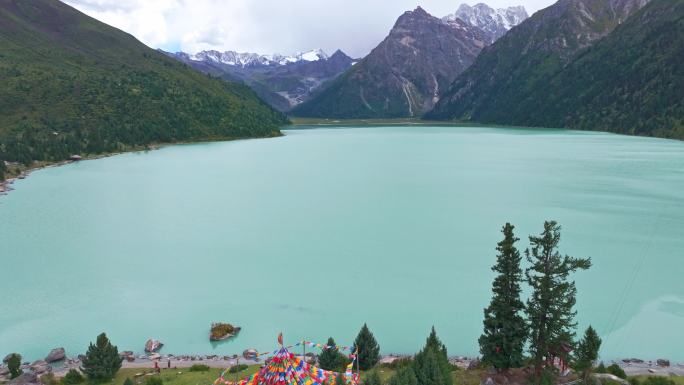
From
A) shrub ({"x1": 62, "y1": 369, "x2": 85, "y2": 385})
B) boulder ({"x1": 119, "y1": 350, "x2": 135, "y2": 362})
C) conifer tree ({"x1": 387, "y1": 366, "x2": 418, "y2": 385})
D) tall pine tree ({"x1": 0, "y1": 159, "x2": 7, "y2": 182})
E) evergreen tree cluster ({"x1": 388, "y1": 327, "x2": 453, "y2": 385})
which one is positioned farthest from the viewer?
tall pine tree ({"x1": 0, "y1": 159, "x2": 7, "y2": 182})

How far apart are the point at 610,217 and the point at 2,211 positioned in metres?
79.9

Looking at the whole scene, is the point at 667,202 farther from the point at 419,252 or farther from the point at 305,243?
the point at 305,243

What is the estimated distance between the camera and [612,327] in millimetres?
31828

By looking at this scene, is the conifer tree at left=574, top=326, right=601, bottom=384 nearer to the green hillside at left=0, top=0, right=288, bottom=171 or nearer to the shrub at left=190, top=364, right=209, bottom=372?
the shrub at left=190, top=364, right=209, bottom=372

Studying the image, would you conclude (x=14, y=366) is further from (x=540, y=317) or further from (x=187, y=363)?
(x=540, y=317)

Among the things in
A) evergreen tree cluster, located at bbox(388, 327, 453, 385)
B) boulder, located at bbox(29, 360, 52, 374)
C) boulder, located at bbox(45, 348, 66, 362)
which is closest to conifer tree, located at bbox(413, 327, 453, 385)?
evergreen tree cluster, located at bbox(388, 327, 453, 385)

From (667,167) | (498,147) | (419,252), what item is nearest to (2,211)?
(419,252)

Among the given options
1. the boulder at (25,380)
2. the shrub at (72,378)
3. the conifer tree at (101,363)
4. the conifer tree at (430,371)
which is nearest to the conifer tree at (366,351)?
the conifer tree at (430,371)

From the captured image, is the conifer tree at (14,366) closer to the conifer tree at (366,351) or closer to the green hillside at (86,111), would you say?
the conifer tree at (366,351)

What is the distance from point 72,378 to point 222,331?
363 inches

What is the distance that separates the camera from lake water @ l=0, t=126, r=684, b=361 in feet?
107

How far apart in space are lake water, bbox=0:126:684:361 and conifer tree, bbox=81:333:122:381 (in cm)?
569

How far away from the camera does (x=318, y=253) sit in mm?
47875

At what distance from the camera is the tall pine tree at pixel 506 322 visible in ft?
77.9
